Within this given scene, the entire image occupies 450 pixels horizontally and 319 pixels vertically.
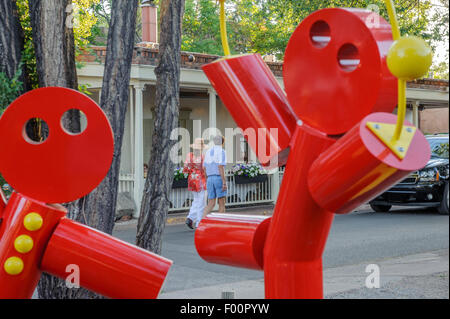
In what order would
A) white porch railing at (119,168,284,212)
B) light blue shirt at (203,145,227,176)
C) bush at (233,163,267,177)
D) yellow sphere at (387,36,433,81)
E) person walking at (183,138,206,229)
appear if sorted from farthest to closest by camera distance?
bush at (233,163,267,177) → white porch railing at (119,168,284,212) → person walking at (183,138,206,229) → light blue shirt at (203,145,227,176) → yellow sphere at (387,36,433,81)

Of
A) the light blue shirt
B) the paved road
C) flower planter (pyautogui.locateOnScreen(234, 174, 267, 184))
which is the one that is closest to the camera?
the paved road

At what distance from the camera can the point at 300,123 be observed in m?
1.26

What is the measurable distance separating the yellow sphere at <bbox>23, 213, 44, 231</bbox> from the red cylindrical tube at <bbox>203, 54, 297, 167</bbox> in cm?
53

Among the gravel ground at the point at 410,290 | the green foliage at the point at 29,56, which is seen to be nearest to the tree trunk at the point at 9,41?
the green foliage at the point at 29,56

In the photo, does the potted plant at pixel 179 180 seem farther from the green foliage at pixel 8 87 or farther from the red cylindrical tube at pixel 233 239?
the red cylindrical tube at pixel 233 239

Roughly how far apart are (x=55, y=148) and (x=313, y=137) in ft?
1.93

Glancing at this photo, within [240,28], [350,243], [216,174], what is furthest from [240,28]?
[350,243]

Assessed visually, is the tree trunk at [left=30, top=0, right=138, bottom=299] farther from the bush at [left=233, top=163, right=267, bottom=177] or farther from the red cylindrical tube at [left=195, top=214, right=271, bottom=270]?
the bush at [left=233, top=163, right=267, bottom=177]

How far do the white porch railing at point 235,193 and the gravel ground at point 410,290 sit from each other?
7.35 metres

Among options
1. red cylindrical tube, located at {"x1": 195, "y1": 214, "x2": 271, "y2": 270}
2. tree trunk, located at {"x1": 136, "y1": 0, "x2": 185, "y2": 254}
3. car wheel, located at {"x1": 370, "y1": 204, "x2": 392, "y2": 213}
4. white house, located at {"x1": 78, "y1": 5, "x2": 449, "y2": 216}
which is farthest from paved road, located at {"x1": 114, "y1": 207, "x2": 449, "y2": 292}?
red cylindrical tube, located at {"x1": 195, "y1": 214, "x2": 271, "y2": 270}

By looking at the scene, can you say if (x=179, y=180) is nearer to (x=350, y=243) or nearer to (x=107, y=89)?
(x=350, y=243)

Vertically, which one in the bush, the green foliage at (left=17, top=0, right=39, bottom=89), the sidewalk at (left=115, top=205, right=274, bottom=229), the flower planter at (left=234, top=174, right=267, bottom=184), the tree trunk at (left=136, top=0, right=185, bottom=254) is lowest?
the sidewalk at (left=115, top=205, right=274, bottom=229)

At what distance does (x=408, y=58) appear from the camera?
3.17 ft

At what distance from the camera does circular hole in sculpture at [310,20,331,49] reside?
1.18 m
